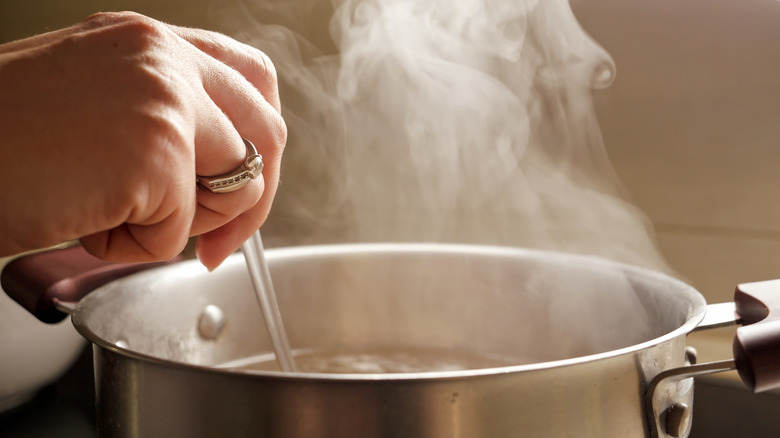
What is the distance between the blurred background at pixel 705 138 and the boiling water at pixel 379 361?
7.3 inches

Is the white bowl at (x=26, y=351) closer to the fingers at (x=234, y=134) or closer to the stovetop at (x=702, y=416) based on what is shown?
the stovetop at (x=702, y=416)

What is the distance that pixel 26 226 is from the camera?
9.8 inches

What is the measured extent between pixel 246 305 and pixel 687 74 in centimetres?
42

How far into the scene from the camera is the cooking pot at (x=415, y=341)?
0.25m

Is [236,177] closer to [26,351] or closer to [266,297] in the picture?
[266,297]

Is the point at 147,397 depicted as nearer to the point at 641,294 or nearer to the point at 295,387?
the point at 295,387

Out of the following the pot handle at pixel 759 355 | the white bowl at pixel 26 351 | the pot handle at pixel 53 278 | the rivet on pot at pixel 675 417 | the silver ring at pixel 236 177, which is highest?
the pot handle at pixel 759 355

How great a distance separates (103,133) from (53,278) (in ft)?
0.79

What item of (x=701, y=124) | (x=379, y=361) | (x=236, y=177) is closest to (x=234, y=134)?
(x=236, y=177)

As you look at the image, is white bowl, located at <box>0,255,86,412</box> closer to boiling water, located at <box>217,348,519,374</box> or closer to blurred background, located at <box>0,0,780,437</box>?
boiling water, located at <box>217,348,519,374</box>

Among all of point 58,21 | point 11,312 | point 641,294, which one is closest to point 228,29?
point 58,21

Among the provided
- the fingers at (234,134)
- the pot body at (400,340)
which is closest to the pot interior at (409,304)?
the pot body at (400,340)

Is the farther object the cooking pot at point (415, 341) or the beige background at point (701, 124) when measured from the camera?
the beige background at point (701, 124)

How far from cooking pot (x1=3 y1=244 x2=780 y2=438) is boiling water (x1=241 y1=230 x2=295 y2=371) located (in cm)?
7
